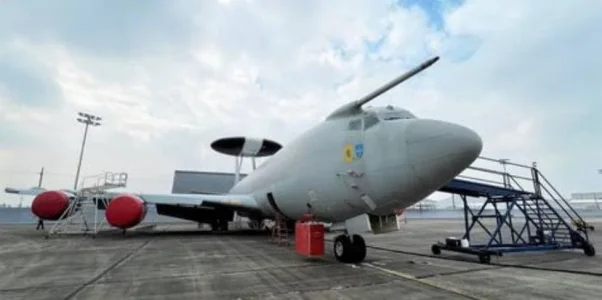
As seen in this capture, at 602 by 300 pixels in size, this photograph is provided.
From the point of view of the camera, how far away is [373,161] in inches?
278

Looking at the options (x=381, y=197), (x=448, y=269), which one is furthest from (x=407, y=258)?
(x=381, y=197)

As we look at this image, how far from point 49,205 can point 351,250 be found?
16.5 meters

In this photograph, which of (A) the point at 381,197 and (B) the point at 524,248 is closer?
(A) the point at 381,197

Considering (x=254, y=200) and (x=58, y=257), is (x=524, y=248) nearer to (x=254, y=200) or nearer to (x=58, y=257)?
(x=254, y=200)

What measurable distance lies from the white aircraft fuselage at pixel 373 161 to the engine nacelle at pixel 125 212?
26.6 ft

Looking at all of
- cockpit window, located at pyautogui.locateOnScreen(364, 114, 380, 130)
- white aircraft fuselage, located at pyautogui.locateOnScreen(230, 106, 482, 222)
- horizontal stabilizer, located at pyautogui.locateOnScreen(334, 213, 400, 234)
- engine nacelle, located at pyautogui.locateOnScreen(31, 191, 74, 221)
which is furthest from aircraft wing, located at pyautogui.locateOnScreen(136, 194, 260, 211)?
cockpit window, located at pyautogui.locateOnScreen(364, 114, 380, 130)

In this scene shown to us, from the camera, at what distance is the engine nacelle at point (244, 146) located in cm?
2436

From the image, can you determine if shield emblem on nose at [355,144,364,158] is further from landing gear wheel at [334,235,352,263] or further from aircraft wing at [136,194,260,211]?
aircraft wing at [136,194,260,211]

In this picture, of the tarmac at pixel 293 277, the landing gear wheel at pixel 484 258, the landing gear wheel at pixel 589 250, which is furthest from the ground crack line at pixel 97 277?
the landing gear wheel at pixel 589 250

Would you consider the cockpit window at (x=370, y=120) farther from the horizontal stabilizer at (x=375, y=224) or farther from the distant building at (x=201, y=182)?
the distant building at (x=201, y=182)

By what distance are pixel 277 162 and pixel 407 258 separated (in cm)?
539

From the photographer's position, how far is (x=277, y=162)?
40.0ft

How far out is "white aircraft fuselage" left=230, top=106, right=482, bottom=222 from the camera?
20.2 feet

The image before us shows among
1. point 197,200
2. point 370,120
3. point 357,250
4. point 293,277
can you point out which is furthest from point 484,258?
point 197,200
